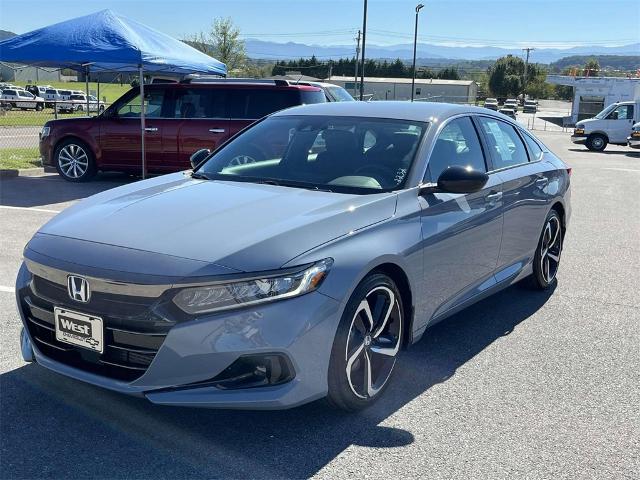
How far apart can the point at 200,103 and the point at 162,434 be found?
8925mm

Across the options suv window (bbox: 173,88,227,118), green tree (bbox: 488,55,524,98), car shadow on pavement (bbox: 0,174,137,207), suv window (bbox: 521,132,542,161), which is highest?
green tree (bbox: 488,55,524,98)

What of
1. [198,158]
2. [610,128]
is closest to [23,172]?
[198,158]

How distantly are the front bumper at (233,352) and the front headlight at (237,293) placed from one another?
0.12 feet

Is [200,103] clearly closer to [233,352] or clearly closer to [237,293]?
[237,293]

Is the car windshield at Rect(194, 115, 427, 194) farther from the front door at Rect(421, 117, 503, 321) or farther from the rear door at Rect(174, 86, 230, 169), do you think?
the rear door at Rect(174, 86, 230, 169)

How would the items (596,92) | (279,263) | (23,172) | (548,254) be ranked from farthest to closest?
(596,92) < (23,172) < (548,254) < (279,263)

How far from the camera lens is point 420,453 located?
10.2ft

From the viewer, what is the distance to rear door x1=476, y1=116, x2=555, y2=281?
490 cm

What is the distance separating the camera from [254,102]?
11180 millimetres

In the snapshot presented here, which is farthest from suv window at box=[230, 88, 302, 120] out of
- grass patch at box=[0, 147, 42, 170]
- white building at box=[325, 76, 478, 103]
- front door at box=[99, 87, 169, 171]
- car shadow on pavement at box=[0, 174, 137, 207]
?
white building at box=[325, 76, 478, 103]

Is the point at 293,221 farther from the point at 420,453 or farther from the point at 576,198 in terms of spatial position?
the point at 576,198

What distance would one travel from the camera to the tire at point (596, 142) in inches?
1013

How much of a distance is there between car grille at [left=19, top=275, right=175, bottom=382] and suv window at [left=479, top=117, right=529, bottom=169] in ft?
9.78

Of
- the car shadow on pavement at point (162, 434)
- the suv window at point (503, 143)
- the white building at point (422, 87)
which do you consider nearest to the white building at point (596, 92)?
the white building at point (422, 87)
